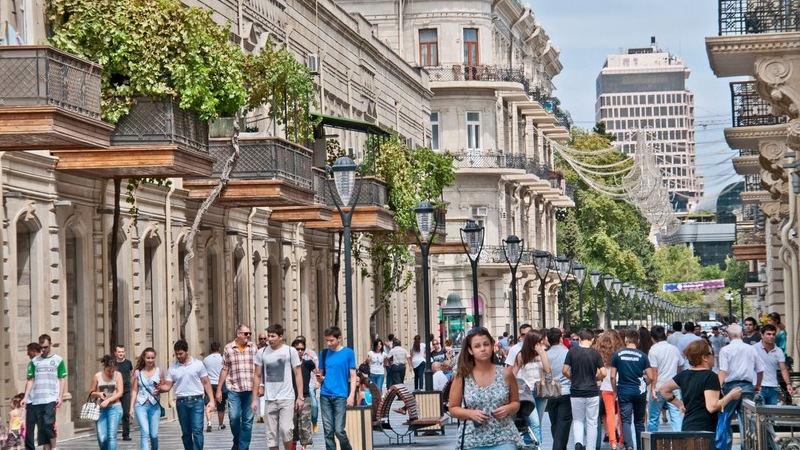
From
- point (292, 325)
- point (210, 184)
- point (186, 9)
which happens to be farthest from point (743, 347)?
point (292, 325)

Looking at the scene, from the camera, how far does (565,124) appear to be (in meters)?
85.9

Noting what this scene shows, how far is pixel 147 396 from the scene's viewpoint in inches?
808

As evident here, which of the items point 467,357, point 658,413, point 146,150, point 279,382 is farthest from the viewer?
point 146,150

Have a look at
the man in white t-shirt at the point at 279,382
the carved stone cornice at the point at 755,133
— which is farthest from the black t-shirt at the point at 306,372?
the carved stone cornice at the point at 755,133

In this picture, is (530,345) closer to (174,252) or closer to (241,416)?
(241,416)

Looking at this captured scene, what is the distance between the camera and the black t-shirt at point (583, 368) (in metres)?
19.5

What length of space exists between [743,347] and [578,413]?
Answer: 6.87ft

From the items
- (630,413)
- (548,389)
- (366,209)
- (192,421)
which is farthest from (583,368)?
(366,209)

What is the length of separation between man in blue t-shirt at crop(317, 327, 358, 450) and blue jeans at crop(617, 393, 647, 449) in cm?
326

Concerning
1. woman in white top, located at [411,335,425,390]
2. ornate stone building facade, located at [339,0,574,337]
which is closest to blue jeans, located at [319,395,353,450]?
woman in white top, located at [411,335,425,390]

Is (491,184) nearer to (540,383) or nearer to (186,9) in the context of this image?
(186,9)

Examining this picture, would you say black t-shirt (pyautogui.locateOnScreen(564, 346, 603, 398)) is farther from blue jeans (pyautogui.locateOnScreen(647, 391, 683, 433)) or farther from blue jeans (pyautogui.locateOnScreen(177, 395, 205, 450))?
blue jeans (pyautogui.locateOnScreen(177, 395, 205, 450))

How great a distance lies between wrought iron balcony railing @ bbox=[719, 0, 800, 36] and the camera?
25.5m

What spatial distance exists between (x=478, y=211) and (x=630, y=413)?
47037mm
